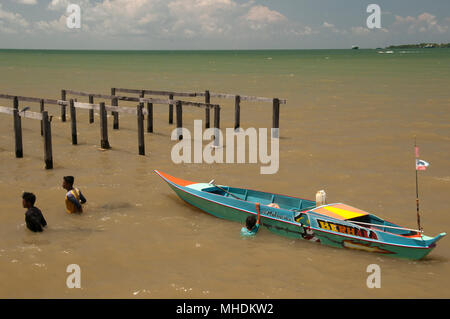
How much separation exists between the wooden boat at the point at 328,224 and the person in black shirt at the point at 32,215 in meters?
3.37

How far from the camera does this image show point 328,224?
918 centimetres

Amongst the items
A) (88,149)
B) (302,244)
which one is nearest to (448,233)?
(302,244)

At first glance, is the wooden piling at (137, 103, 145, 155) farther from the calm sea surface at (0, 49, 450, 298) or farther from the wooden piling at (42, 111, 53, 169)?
the wooden piling at (42, 111, 53, 169)

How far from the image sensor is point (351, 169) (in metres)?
14.7

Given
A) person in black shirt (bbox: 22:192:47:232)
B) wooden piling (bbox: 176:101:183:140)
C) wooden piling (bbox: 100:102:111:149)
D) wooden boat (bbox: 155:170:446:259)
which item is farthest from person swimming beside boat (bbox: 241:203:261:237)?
wooden piling (bbox: 176:101:183:140)

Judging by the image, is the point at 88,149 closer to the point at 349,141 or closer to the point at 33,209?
the point at 33,209

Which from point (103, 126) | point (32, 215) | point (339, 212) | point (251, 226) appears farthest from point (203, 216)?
point (103, 126)

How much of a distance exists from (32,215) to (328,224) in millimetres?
5979

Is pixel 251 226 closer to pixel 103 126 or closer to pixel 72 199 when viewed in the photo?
pixel 72 199

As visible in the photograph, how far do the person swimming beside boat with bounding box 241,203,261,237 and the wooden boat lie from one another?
0.12 meters

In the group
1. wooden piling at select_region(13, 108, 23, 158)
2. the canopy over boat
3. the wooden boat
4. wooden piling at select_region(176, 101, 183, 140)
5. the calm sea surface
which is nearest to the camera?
the calm sea surface

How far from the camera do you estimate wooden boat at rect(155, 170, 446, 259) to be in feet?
28.3
